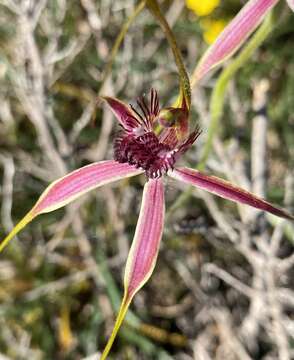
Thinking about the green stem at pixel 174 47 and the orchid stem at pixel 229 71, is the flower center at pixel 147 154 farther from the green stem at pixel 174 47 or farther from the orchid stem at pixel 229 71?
the orchid stem at pixel 229 71

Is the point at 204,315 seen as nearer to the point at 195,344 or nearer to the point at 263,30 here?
the point at 195,344

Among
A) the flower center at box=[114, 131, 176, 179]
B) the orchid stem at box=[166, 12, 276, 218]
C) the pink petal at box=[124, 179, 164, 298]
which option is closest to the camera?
the pink petal at box=[124, 179, 164, 298]

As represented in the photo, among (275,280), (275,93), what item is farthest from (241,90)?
(275,280)

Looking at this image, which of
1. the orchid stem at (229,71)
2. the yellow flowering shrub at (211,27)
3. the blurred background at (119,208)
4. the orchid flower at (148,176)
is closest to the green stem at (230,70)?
the orchid stem at (229,71)

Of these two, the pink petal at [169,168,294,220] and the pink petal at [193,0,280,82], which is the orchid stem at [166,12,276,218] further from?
the pink petal at [169,168,294,220]

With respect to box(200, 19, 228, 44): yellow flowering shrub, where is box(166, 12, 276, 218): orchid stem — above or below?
below

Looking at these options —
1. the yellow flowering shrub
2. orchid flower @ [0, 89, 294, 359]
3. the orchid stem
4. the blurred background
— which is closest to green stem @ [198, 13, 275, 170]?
the orchid stem


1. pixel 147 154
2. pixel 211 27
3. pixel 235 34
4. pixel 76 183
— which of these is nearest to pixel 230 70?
pixel 235 34
